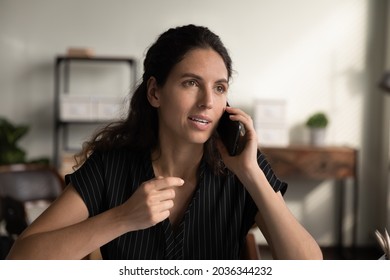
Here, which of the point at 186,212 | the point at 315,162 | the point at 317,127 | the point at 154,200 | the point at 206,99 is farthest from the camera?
the point at 317,127

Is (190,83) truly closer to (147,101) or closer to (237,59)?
(147,101)

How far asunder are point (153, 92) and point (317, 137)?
2.41m

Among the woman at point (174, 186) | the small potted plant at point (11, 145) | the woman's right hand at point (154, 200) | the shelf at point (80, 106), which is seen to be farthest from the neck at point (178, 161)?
the small potted plant at point (11, 145)

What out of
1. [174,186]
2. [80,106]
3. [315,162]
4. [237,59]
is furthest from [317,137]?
[174,186]

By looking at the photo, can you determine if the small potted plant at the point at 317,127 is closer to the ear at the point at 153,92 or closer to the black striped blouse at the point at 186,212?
the black striped blouse at the point at 186,212

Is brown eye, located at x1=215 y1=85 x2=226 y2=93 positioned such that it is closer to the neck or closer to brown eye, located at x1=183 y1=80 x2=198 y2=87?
brown eye, located at x1=183 y1=80 x2=198 y2=87

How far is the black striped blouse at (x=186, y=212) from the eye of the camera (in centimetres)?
98

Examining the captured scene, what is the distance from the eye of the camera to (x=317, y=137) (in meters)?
3.25

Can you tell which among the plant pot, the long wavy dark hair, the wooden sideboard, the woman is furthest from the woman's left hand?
the plant pot

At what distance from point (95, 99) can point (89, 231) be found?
2.40 meters

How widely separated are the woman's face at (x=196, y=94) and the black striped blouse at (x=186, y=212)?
0.54ft

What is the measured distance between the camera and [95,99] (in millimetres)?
3109

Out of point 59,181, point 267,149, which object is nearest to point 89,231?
point 59,181
